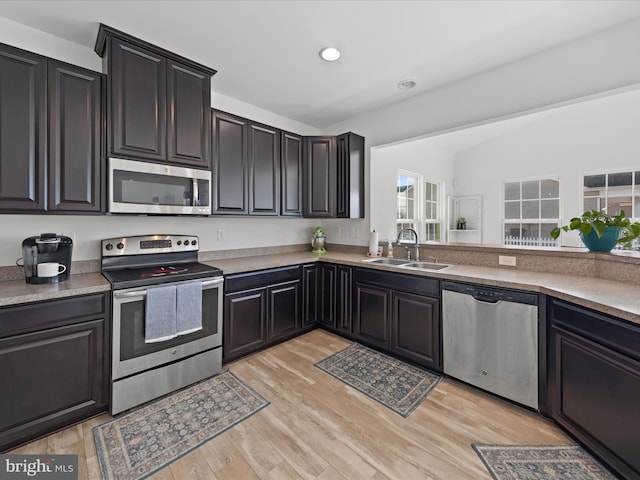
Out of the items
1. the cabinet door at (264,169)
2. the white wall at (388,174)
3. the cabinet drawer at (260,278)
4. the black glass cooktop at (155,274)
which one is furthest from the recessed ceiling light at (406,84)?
the black glass cooktop at (155,274)

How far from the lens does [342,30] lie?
2.01m

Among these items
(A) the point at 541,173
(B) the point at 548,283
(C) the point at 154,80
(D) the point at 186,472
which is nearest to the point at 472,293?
(B) the point at 548,283

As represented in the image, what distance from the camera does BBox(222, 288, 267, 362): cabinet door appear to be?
248 centimetres

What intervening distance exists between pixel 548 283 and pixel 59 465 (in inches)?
121

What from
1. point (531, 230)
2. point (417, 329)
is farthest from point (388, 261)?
point (531, 230)

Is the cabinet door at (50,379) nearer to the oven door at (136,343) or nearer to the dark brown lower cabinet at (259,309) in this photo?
the oven door at (136,343)

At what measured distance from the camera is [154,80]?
7.04 feet

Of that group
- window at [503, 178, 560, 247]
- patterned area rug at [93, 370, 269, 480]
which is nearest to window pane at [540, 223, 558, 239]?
window at [503, 178, 560, 247]

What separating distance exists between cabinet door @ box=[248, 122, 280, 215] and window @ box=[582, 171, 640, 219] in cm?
525

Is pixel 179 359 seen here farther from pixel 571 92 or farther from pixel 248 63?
pixel 571 92

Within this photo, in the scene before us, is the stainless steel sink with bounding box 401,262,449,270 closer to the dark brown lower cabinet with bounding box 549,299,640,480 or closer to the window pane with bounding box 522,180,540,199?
the dark brown lower cabinet with bounding box 549,299,640,480

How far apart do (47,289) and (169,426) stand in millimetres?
1111

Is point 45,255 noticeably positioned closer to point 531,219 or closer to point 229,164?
point 229,164

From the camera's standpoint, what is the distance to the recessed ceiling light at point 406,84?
2.74 meters
